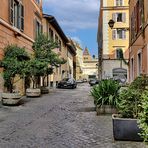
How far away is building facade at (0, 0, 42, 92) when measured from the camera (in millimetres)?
19417

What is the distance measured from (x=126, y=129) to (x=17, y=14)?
15749mm

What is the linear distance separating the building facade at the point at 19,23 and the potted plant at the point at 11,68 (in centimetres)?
35

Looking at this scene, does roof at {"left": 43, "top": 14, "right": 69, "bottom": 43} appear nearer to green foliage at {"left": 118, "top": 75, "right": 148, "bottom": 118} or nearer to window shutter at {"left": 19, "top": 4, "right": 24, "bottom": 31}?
window shutter at {"left": 19, "top": 4, "right": 24, "bottom": 31}

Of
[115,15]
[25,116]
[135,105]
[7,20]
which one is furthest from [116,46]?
[135,105]

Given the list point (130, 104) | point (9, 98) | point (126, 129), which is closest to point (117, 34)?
point (9, 98)

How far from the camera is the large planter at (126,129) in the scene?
8.45 m

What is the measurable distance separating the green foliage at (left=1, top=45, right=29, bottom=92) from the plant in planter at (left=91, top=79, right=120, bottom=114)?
16.2 ft

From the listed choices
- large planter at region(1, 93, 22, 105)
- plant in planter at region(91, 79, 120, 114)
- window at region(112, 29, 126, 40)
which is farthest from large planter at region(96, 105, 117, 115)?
window at region(112, 29, 126, 40)

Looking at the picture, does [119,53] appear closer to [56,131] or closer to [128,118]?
[56,131]

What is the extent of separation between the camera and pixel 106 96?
14.4 m

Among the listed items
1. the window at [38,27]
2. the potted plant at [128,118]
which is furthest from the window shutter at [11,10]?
the potted plant at [128,118]

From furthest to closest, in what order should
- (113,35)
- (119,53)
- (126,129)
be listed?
(113,35)
(119,53)
(126,129)

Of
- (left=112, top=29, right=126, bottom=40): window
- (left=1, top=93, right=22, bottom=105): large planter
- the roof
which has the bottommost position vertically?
(left=1, top=93, right=22, bottom=105): large planter

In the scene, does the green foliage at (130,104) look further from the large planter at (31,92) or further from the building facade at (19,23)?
the large planter at (31,92)
